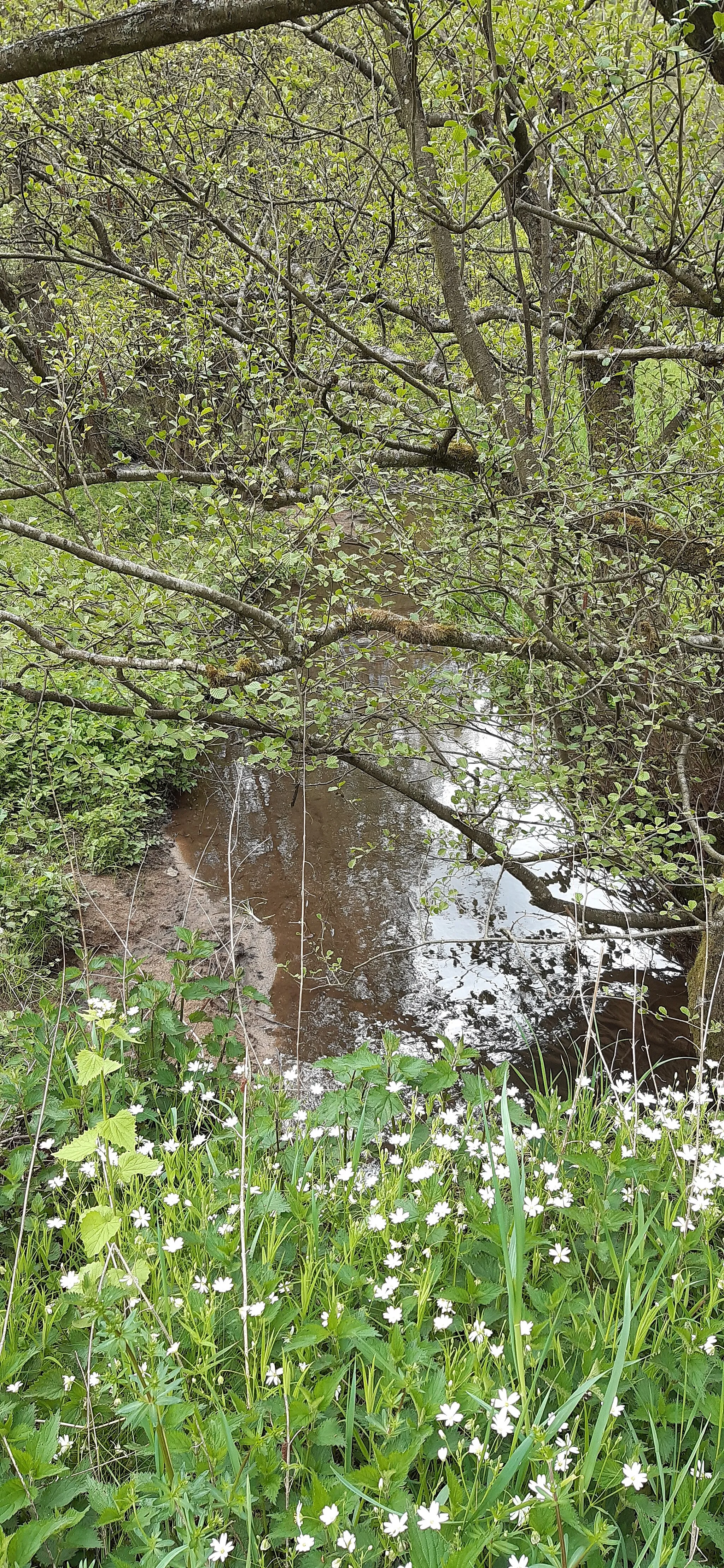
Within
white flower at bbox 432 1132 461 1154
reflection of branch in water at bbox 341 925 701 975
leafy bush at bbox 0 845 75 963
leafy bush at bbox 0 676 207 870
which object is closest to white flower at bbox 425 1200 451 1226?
white flower at bbox 432 1132 461 1154

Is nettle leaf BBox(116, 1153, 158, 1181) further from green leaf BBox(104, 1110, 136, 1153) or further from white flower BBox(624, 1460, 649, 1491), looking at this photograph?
white flower BBox(624, 1460, 649, 1491)

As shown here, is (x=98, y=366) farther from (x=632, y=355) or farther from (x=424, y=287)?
(x=632, y=355)

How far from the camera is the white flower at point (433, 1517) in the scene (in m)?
1.50

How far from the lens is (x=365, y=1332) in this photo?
1.97 m

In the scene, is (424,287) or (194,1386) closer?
(194,1386)

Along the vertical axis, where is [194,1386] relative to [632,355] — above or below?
below

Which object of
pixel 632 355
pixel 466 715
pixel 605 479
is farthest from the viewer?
pixel 466 715

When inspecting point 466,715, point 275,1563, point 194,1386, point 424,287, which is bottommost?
point 275,1563

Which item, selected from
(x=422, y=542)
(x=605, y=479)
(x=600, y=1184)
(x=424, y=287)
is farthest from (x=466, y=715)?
(x=424, y=287)

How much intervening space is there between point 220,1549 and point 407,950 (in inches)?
112

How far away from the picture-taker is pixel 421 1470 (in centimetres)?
174

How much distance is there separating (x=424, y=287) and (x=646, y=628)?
2852 mm

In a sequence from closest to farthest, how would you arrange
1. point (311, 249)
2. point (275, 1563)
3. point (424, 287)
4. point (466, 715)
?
point (275, 1563), point (466, 715), point (424, 287), point (311, 249)

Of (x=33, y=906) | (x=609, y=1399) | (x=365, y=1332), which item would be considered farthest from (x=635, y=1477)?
(x=33, y=906)
